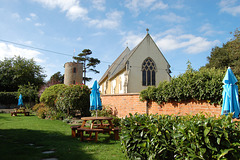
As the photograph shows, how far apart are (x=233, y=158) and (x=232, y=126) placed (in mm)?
605

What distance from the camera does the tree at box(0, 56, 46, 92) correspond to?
1467 inches

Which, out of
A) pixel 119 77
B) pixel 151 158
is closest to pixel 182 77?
pixel 151 158

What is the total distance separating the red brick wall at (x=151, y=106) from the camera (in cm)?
837

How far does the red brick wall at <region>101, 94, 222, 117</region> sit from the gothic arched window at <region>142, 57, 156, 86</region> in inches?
556

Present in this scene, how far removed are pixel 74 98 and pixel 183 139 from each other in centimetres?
1102

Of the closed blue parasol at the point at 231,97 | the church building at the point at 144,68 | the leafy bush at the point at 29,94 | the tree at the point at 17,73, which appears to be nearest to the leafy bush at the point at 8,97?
the leafy bush at the point at 29,94

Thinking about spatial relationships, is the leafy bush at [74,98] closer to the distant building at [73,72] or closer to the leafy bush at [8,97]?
the leafy bush at [8,97]

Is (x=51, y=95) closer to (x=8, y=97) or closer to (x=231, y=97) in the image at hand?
(x=231, y=97)

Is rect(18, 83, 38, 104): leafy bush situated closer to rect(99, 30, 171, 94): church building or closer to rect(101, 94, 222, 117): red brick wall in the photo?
rect(99, 30, 171, 94): church building

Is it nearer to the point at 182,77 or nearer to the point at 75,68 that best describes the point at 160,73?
the point at 182,77

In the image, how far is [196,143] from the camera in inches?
135

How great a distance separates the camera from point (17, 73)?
124ft

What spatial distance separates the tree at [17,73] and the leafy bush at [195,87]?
111 feet

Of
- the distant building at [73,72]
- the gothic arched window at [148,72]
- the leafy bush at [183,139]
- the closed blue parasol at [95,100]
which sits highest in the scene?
the distant building at [73,72]
